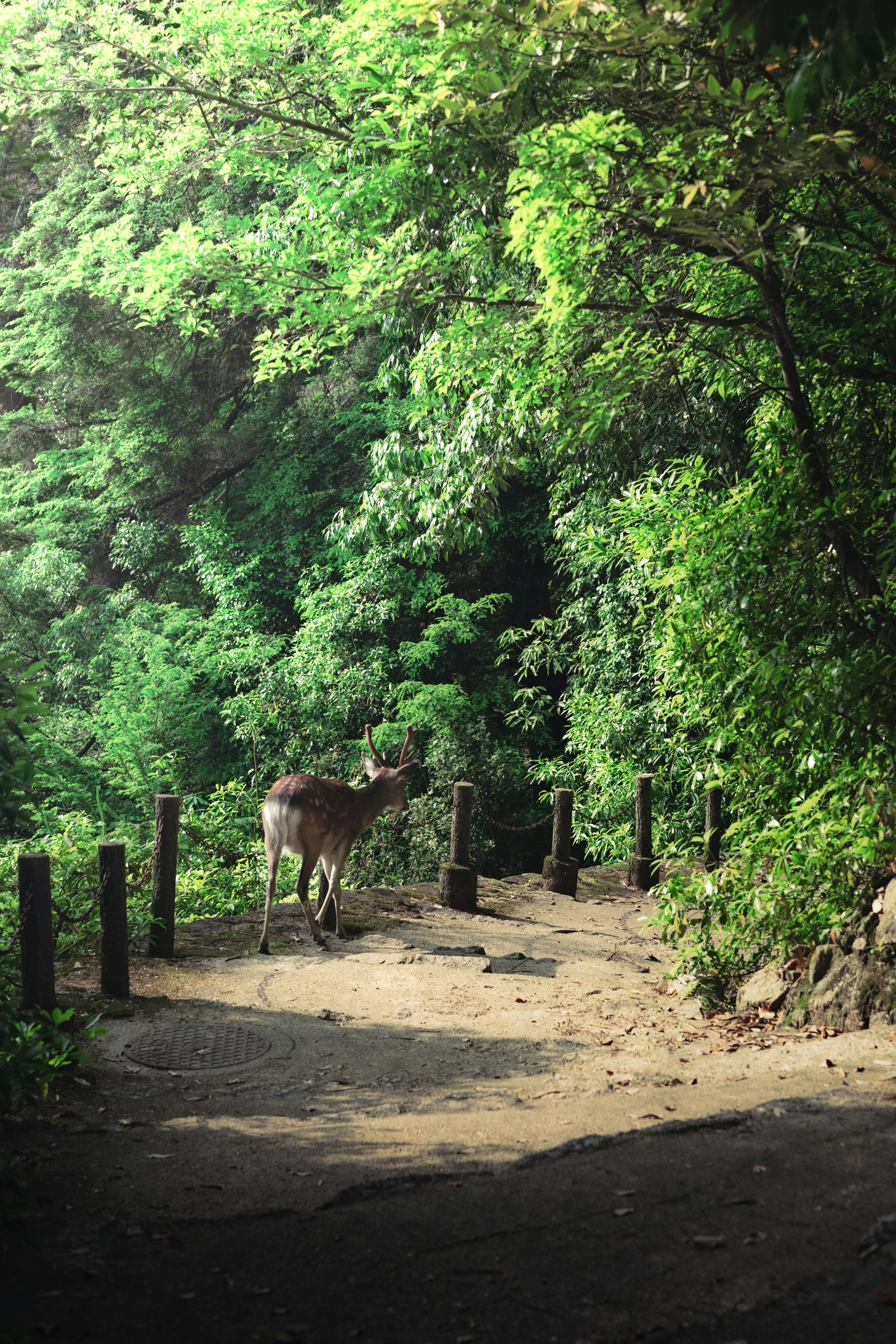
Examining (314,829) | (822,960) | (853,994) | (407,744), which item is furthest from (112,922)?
(853,994)

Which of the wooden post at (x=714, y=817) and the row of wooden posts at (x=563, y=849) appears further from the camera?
the wooden post at (x=714, y=817)

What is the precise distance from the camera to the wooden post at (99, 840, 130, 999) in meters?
6.59

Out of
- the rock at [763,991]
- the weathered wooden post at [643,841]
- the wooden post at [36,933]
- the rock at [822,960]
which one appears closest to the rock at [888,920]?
the rock at [822,960]

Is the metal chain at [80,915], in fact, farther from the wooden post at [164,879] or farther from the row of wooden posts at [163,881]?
the wooden post at [164,879]

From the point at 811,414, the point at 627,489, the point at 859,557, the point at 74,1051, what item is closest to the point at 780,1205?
the point at 74,1051

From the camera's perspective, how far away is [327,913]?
888 centimetres

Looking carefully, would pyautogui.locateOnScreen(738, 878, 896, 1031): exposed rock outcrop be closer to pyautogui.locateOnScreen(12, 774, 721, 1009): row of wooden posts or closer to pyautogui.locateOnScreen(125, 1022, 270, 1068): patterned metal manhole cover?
pyautogui.locateOnScreen(12, 774, 721, 1009): row of wooden posts

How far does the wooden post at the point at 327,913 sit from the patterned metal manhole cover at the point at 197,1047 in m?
2.30

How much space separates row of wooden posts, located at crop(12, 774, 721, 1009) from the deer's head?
0.78m

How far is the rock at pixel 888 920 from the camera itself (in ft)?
17.6

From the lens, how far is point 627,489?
424 inches

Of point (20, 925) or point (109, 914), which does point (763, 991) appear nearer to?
point (109, 914)

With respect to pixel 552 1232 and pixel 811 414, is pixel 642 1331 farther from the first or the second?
pixel 811 414

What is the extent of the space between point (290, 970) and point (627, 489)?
607 centimetres
